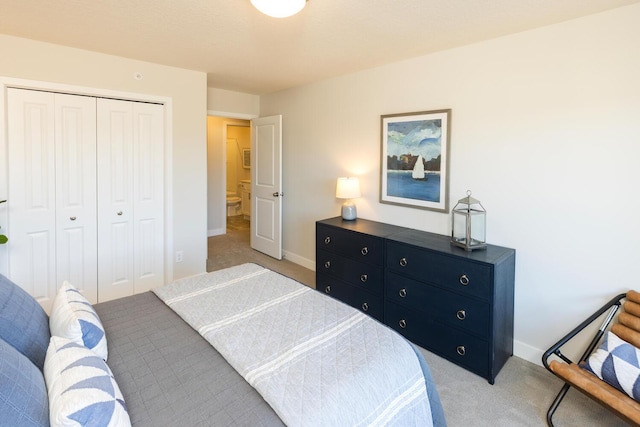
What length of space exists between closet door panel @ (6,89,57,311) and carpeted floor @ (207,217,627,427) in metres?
3.39

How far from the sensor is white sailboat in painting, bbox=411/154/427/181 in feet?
10.1

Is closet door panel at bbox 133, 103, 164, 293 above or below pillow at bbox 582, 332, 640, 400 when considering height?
above

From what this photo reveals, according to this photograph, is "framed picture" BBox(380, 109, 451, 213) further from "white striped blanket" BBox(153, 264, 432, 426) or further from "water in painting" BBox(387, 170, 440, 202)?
"white striped blanket" BBox(153, 264, 432, 426)

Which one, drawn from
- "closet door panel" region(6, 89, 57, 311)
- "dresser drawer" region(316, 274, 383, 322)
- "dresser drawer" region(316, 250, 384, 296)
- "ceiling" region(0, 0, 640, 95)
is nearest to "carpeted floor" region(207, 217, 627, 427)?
"dresser drawer" region(316, 274, 383, 322)

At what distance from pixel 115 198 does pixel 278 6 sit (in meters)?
2.55

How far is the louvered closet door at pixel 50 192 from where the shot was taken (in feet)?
9.32

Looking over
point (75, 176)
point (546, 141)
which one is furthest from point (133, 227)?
point (546, 141)

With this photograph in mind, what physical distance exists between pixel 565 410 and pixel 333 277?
6.40ft

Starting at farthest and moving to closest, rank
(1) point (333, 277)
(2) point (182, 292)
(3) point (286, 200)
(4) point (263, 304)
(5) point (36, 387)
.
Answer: (3) point (286, 200)
(1) point (333, 277)
(2) point (182, 292)
(4) point (263, 304)
(5) point (36, 387)

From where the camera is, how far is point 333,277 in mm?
3328

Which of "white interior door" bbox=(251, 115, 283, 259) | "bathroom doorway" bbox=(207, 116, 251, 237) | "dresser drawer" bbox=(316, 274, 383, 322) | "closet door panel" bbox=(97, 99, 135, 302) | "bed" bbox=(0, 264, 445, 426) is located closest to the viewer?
"bed" bbox=(0, 264, 445, 426)

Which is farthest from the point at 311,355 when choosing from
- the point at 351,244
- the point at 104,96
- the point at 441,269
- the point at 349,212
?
the point at 104,96

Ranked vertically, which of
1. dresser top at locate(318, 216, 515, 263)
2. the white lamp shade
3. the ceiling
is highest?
the ceiling

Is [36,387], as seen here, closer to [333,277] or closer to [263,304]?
[263,304]
